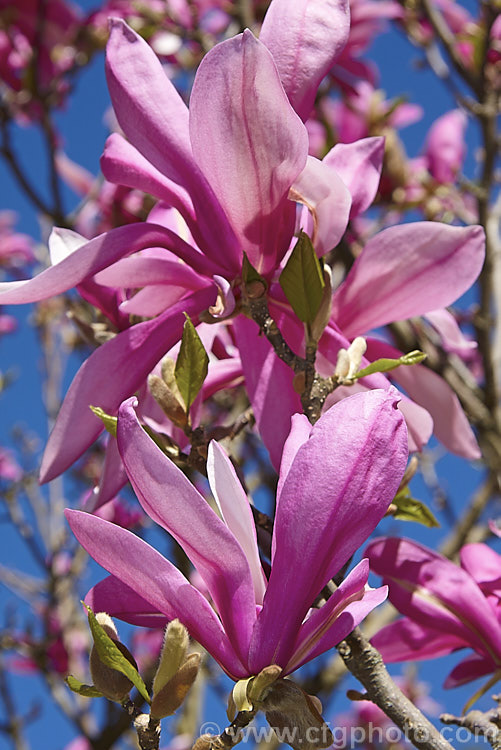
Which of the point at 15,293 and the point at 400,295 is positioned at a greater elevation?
the point at 15,293

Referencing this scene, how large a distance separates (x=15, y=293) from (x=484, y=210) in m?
1.20

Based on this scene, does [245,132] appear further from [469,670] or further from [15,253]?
[15,253]

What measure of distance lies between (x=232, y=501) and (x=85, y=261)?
8.0 inches

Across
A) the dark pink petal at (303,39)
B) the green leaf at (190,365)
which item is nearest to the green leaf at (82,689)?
the green leaf at (190,365)

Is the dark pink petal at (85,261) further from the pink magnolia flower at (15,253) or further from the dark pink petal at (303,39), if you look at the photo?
the pink magnolia flower at (15,253)

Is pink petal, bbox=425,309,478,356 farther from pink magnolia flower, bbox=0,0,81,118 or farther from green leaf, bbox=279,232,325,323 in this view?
pink magnolia flower, bbox=0,0,81,118

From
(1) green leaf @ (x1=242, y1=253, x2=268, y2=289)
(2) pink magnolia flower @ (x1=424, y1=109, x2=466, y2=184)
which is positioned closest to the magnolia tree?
(1) green leaf @ (x1=242, y1=253, x2=268, y2=289)

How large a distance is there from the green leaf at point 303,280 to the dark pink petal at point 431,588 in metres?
0.22

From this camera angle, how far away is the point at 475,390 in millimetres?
1474

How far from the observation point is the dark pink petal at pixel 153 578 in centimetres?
49

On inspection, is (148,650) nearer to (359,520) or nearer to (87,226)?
(87,226)

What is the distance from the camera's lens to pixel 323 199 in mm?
621

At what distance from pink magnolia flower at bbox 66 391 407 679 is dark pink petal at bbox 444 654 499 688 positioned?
27 centimetres

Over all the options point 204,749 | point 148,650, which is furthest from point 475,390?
point 148,650
